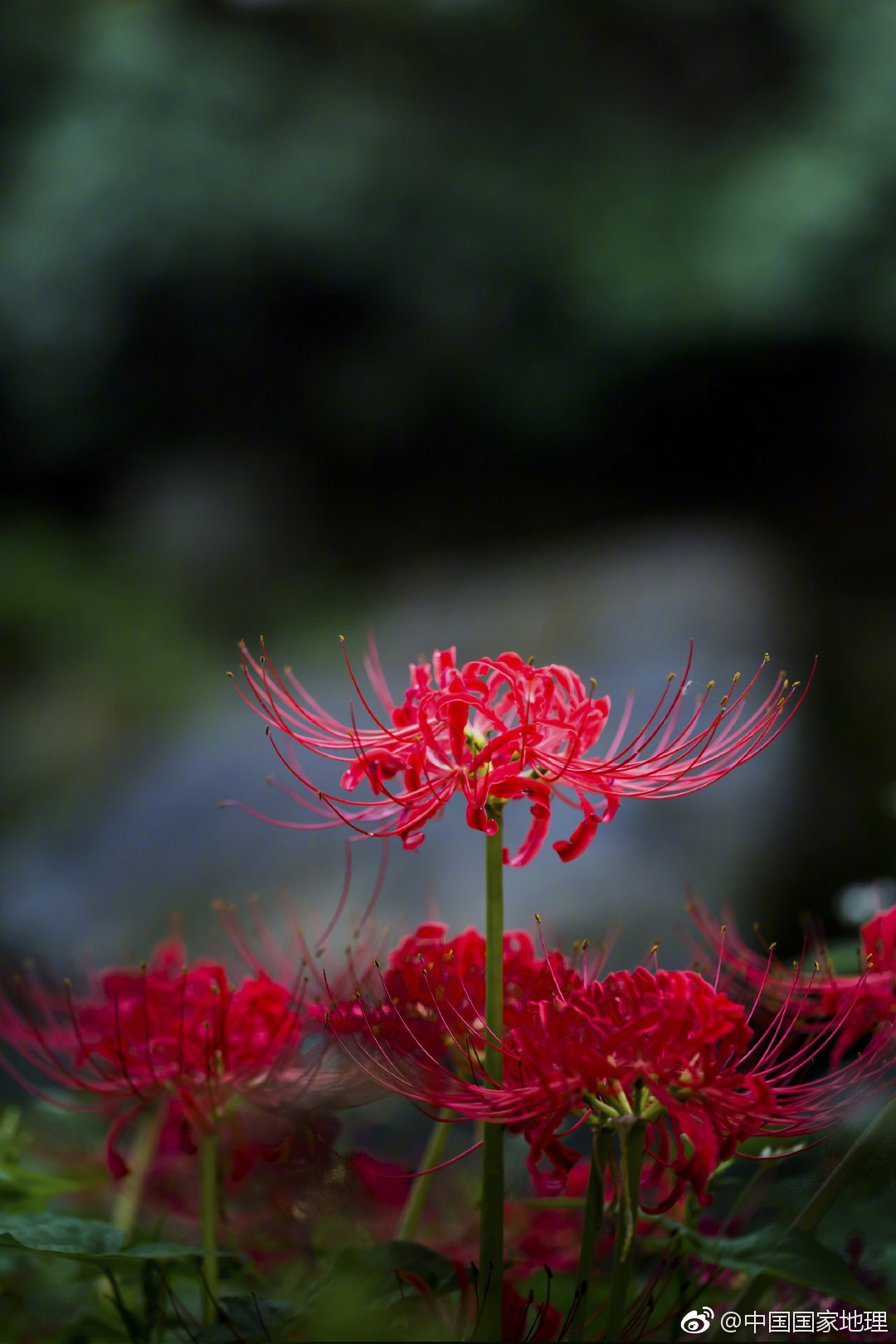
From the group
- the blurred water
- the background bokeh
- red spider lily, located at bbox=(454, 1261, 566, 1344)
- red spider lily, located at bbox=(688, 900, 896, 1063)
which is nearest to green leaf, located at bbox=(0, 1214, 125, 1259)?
red spider lily, located at bbox=(454, 1261, 566, 1344)

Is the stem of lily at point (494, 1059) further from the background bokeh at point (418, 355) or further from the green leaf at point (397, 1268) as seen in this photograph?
the background bokeh at point (418, 355)

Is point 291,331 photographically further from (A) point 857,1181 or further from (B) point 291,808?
(A) point 857,1181

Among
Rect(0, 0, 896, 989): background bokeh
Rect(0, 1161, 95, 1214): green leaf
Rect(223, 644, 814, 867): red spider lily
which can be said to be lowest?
Rect(0, 1161, 95, 1214): green leaf

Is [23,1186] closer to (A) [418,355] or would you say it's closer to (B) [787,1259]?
(B) [787,1259]

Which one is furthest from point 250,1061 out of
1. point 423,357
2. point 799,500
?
point 423,357

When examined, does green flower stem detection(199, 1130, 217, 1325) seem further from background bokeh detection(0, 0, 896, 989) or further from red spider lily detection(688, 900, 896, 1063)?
background bokeh detection(0, 0, 896, 989)

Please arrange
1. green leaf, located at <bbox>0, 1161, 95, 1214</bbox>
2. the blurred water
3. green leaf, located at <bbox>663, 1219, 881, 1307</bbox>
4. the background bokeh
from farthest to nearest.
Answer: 1. the background bokeh
2. the blurred water
3. green leaf, located at <bbox>0, 1161, 95, 1214</bbox>
4. green leaf, located at <bbox>663, 1219, 881, 1307</bbox>
